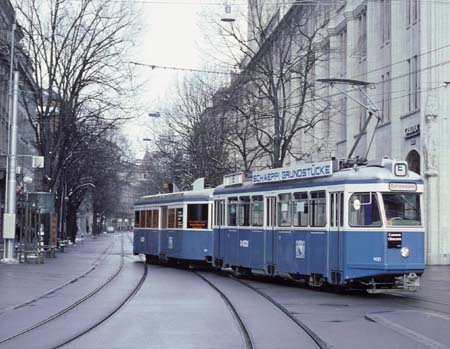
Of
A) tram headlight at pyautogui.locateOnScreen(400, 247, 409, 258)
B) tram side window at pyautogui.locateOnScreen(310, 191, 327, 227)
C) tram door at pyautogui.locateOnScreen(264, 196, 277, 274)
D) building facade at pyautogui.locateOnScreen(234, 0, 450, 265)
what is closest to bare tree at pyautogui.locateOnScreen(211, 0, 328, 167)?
building facade at pyautogui.locateOnScreen(234, 0, 450, 265)

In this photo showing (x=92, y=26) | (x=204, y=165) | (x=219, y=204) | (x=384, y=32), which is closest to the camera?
(x=219, y=204)

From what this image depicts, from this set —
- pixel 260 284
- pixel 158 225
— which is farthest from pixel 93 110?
pixel 260 284

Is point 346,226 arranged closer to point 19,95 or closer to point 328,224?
point 328,224

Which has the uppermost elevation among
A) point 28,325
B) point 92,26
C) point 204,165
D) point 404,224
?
point 92,26

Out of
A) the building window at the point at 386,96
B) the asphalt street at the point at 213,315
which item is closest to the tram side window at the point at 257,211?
the asphalt street at the point at 213,315

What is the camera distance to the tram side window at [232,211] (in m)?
26.2

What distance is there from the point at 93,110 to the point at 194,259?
40.0ft

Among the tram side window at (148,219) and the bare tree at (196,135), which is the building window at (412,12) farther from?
the tram side window at (148,219)

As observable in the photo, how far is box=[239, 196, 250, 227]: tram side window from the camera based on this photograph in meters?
25.2

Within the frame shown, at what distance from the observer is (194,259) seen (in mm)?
30578

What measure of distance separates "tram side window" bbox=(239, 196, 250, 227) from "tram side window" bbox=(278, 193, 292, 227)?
7.70ft

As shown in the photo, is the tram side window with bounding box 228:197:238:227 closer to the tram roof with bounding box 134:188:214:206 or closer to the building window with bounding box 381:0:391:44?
the tram roof with bounding box 134:188:214:206

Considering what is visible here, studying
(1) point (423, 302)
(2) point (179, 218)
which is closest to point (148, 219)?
(2) point (179, 218)

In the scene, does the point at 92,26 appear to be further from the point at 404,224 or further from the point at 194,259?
the point at 404,224
